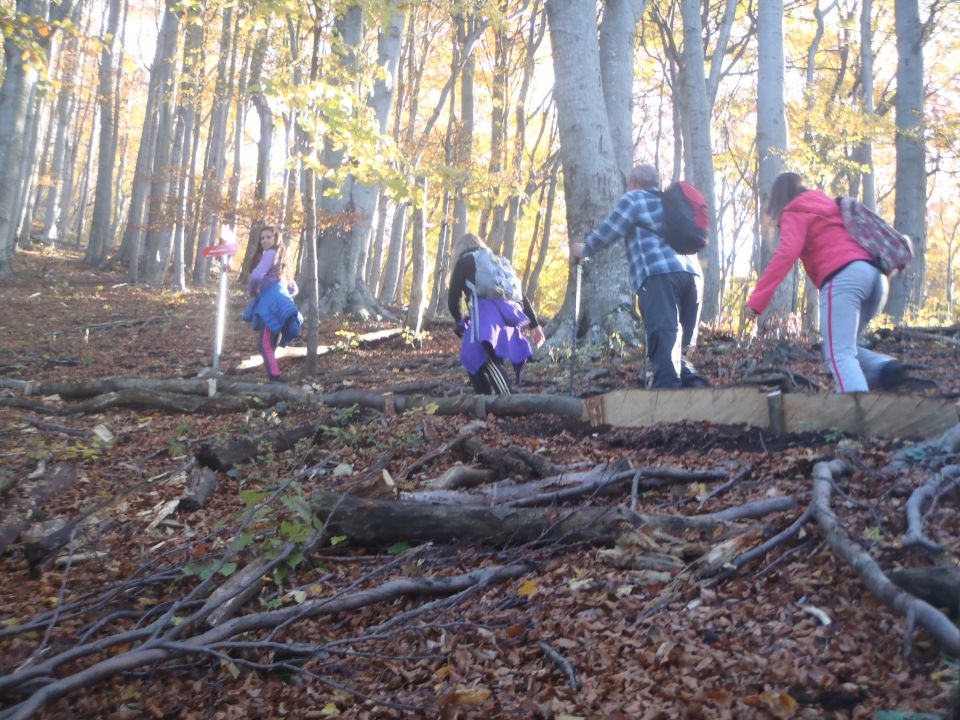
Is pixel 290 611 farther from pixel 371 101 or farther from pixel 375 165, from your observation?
pixel 371 101

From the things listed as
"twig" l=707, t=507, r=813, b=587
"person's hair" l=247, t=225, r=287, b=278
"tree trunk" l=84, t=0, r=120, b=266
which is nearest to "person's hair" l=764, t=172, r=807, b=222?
"twig" l=707, t=507, r=813, b=587

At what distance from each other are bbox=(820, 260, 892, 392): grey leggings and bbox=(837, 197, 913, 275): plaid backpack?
78mm

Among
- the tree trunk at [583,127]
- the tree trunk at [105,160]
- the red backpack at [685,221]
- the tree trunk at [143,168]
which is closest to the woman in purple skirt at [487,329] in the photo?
the red backpack at [685,221]

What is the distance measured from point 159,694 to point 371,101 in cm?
1271

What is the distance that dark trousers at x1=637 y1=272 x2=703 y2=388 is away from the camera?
570 centimetres

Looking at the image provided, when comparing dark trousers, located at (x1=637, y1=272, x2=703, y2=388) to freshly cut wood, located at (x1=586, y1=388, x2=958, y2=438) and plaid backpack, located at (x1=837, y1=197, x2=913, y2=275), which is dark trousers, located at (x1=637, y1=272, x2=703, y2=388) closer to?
freshly cut wood, located at (x1=586, y1=388, x2=958, y2=438)

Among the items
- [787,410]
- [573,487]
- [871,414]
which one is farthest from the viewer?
[787,410]

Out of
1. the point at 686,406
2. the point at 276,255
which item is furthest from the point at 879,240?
the point at 276,255

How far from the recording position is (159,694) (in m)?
2.85

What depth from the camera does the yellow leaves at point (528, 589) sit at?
10.1 ft

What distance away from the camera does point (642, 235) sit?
5.90m

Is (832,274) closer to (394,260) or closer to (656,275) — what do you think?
(656,275)

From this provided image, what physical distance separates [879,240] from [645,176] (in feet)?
5.81

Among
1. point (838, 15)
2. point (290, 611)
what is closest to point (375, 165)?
point (290, 611)
